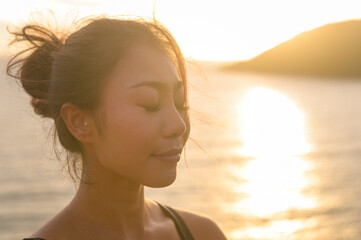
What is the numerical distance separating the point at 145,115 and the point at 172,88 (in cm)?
17

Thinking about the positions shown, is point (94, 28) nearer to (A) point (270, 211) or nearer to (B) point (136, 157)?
(B) point (136, 157)

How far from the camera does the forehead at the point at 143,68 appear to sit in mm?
2213

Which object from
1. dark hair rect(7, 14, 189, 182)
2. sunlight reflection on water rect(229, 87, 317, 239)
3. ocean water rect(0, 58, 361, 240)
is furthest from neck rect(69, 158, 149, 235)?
sunlight reflection on water rect(229, 87, 317, 239)

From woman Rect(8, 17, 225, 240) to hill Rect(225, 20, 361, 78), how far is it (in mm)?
94224

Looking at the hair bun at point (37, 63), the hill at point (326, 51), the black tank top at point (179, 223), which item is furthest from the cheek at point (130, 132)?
the hill at point (326, 51)

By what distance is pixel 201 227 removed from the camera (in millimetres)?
2604

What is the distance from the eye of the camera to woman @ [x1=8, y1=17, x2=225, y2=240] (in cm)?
220

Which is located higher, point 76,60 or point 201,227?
point 76,60

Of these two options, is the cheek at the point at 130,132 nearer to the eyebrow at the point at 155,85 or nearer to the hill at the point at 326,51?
the eyebrow at the point at 155,85

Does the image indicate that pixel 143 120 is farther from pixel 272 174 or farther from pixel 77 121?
pixel 272 174

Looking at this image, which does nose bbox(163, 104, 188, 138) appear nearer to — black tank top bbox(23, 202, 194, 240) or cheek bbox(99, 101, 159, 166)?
cheek bbox(99, 101, 159, 166)

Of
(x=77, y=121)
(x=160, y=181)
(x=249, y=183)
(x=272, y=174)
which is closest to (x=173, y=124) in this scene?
(x=160, y=181)

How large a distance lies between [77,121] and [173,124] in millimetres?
410

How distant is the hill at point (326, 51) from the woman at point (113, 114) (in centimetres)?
9422
